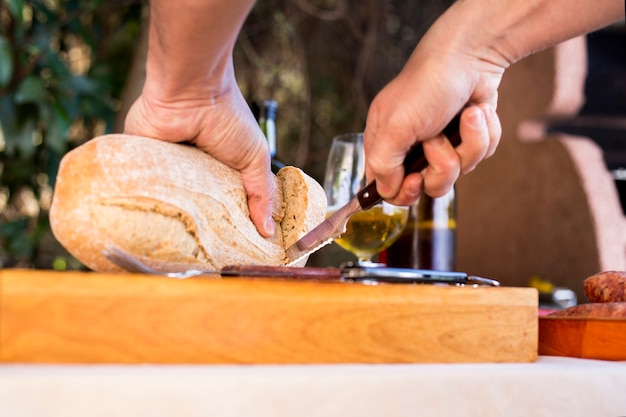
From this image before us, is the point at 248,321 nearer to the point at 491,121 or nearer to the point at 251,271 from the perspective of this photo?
the point at 251,271

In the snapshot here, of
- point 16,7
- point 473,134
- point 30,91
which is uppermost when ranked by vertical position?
point 16,7

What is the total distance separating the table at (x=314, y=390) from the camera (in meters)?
0.61

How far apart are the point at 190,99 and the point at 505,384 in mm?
584

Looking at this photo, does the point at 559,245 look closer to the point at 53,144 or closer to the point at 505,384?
the point at 53,144

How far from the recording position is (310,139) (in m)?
4.49

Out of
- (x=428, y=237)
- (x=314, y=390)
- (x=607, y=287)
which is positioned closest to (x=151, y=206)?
(x=314, y=390)

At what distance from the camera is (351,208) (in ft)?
3.77

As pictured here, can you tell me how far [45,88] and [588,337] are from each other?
2297 millimetres

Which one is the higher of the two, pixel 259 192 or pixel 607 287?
pixel 259 192

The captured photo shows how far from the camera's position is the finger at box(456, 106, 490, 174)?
0.99 meters

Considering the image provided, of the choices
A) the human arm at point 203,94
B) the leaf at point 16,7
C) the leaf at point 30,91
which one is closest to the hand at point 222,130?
the human arm at point 203,94

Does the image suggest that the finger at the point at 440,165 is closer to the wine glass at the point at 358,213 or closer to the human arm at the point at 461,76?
the human arm at the point at 461,76

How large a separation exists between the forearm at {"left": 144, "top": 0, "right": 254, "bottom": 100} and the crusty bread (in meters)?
0.10

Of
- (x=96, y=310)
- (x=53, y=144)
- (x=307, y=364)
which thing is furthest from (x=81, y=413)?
(x=53, y=144)
